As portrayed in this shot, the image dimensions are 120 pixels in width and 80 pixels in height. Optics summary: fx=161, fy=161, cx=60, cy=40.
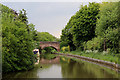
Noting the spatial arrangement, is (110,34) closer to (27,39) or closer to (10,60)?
(27,39)

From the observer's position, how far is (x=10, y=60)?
16.2m

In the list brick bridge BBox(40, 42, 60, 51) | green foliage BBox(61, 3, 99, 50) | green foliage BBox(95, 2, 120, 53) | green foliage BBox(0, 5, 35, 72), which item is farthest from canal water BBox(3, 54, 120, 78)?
brick bridge BBox(40, 42, 60, 51)

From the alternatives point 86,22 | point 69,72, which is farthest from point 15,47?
point 86,22

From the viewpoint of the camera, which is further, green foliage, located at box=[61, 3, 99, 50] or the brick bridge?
the brick bridge

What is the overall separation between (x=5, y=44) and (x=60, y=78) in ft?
21.4

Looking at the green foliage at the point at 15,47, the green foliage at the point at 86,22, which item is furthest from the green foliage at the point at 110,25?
the green foliage at the point at 15,47

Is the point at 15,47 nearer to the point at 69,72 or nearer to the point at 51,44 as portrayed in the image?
the point at 69,72

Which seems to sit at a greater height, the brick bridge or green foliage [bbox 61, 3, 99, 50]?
green foliage [bbox 61, 3, 99, 50]

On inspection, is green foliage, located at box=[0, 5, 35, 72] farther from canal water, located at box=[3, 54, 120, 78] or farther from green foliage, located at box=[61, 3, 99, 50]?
green foliage, located at box=[61, 3, 99, 50]

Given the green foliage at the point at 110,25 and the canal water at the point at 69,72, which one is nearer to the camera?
the canal water at the point at 69,72

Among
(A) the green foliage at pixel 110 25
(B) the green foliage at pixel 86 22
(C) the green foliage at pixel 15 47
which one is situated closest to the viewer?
(C) the green foliage at pixel 15 47

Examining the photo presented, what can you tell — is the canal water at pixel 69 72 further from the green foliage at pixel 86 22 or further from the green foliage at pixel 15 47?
the green foliage at pixel 86 22

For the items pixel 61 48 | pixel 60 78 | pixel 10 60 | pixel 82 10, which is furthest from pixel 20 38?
pixel 61 48

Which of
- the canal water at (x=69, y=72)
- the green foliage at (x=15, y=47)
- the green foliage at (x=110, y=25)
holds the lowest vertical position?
the canal water at (x=69, y=72)
